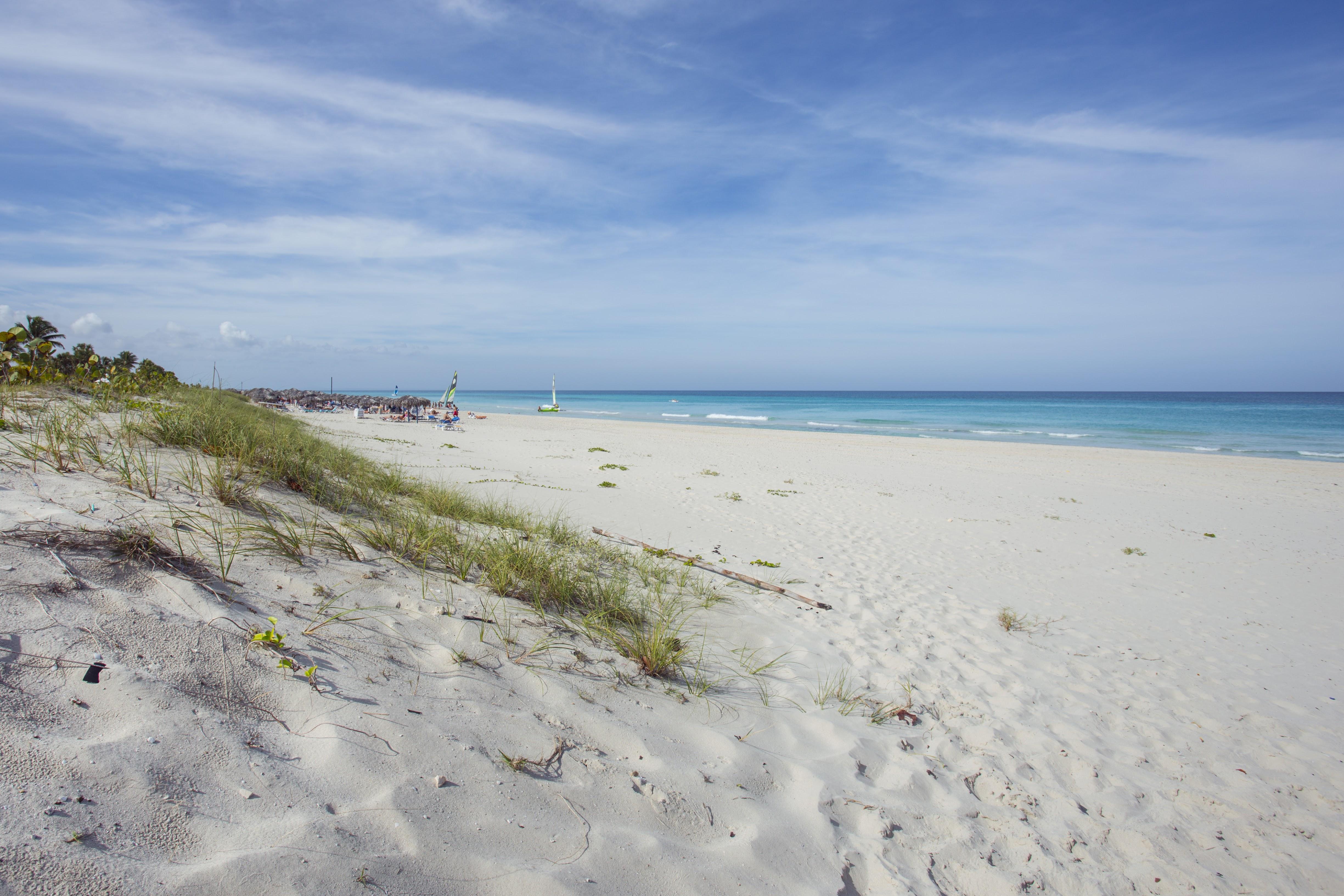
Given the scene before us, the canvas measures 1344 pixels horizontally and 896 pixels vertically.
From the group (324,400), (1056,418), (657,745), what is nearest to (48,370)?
(657,745)

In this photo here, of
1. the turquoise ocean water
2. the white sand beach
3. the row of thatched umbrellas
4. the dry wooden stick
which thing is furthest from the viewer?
the row of thatched umbrellas

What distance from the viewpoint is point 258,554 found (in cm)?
315

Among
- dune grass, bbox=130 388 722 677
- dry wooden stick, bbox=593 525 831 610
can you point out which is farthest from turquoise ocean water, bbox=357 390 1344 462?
dune grass, bbox=130 388 722 677

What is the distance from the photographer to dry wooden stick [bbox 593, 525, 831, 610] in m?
5.36

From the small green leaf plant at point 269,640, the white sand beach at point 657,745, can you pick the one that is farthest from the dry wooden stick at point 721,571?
the small green leaf plant at point 269,640

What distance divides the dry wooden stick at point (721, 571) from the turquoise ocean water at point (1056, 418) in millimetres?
26942

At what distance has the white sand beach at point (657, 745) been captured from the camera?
1.66 metres

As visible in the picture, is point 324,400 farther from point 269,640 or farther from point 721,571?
point 269,640

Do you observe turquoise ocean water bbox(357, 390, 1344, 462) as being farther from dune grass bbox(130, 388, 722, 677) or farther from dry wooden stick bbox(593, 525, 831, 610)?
dune grass bbox(130, 388, 722, 677)

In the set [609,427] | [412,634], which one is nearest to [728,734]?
[412,634]

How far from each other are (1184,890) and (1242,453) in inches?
1167

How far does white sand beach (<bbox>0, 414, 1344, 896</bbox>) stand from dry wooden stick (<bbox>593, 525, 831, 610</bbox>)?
147 millimetres

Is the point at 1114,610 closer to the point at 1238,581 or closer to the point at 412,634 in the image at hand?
the point at 1238,581

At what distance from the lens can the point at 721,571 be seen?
5891 millimetres
